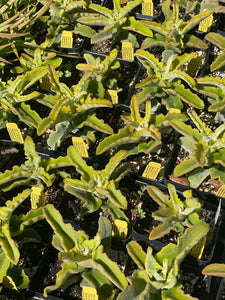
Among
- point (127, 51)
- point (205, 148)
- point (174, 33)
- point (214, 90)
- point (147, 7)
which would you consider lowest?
point (205, 148)

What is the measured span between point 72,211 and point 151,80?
83 cm

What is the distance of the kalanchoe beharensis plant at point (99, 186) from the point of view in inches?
73.4

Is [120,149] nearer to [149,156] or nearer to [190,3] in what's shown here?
[149,156]

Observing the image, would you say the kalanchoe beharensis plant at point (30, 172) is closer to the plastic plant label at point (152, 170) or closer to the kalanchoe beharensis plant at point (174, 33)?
the plastic plant label at point (152, 170)

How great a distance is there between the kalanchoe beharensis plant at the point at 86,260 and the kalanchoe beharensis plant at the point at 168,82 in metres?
0.84

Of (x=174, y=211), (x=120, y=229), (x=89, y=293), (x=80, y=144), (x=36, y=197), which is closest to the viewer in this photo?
(x=89, y=293)

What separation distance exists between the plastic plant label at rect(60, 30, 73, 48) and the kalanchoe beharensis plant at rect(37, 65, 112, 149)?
604 millimetres

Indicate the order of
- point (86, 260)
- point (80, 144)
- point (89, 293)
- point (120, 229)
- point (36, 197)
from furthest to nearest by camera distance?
point (80, 144)
point (36, 197)
point (120, 229)
point (89, 293)
point (86, 260)

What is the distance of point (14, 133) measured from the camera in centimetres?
230

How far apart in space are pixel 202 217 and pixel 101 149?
636 mm

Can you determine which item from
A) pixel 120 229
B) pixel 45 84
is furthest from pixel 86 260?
pixel 45 84

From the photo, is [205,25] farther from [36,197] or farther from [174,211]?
[36,197]

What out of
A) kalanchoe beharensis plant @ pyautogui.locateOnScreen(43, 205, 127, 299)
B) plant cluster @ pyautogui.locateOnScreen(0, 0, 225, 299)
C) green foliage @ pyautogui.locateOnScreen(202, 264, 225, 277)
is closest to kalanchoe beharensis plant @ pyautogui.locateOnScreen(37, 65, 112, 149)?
plant cluster @ pyautogui.locateOnScreen(0, 0, 225, 299)

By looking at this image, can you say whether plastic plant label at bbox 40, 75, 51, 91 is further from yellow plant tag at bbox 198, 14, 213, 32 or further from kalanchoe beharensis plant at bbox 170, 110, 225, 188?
yellow plant tag at bbox 198, 14, 213, 32
